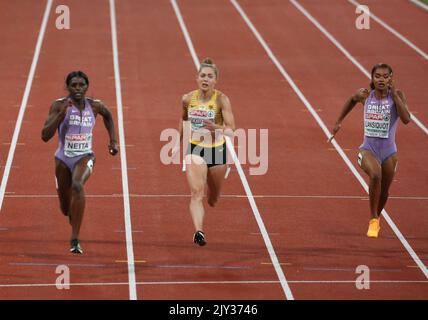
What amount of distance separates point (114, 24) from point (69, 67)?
13.1ft

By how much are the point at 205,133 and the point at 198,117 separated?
0.17 m

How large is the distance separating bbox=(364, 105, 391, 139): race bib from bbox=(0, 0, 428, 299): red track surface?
1112mm

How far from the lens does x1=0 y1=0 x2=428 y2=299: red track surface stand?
1183 centimetres

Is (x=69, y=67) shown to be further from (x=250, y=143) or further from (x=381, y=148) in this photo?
(x=381, y=148)

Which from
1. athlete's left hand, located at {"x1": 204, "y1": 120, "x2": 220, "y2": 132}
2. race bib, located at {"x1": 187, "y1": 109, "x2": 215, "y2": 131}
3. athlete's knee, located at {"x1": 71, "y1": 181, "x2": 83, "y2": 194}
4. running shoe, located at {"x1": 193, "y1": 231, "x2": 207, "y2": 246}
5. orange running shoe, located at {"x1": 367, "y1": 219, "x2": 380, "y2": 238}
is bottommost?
running shoe, located at {"x1": 193, "y1": 231, "x2": 207, "y2": 246}

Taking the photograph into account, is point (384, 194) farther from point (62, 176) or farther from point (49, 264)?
point (49, 264)

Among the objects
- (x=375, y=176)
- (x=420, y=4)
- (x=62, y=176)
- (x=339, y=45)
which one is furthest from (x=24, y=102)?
(x=420, y=4)

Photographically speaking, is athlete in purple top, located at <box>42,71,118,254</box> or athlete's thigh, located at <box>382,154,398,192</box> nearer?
athlete in purple top, located at <box>42,71,118,254</box>

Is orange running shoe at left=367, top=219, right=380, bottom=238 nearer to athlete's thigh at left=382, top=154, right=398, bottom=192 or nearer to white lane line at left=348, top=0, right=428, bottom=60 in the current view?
athlete's thigh at left=382, top=154, right=398, bottom=192

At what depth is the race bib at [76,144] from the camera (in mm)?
12055

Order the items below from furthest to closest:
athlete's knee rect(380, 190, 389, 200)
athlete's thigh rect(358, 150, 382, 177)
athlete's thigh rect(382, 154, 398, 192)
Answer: athlete's knee rect(380, 190, 389, 200) → athlete's thigh rect(382, 154, 398, 192) → athlete's thigh rect(358, 150, 382, 177)

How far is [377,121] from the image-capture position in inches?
511

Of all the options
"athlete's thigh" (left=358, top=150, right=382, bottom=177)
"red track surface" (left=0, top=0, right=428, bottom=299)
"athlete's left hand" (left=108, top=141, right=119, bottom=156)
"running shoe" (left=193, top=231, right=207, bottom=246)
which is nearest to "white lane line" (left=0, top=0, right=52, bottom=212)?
"red track surface" (left=0, top=0, right=428, bottom=299)

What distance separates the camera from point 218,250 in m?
12.7
